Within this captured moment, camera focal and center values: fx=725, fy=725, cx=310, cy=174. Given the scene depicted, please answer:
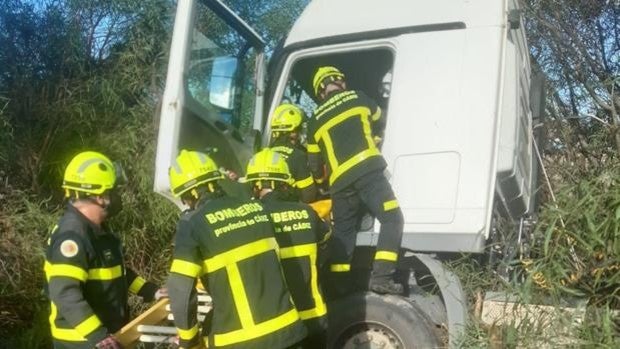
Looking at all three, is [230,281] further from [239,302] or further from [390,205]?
[390,205]

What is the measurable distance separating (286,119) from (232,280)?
202 centimetres

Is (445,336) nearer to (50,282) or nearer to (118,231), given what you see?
(50,282)

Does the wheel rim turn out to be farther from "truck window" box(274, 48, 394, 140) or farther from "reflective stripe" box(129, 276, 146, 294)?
"truck window" box(274, 48, 394, 140)

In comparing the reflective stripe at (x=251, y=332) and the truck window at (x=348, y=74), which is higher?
the truck window at (x=348, y=74)

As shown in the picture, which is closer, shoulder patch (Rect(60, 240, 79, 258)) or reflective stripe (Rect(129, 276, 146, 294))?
shoulder patch (Rect(60, 240, 79, 258))

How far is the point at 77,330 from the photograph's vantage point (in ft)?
11.1

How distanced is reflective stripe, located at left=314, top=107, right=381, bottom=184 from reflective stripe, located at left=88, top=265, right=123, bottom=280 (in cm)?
143

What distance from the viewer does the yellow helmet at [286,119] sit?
16.7ft

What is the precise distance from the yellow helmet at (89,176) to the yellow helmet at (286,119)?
160cm

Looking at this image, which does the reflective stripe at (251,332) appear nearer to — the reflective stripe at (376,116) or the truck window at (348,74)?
the reflective stripe at (376,116)

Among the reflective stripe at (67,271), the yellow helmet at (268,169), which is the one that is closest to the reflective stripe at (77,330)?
the reflective stripe at (67,271)

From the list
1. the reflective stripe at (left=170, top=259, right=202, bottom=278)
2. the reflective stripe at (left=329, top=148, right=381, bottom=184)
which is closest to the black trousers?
the reflective stripe at (left=329, top=148, right=381, bottom=184)

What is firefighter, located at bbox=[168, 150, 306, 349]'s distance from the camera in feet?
10.8

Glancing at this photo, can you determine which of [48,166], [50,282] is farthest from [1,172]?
[50,282]
